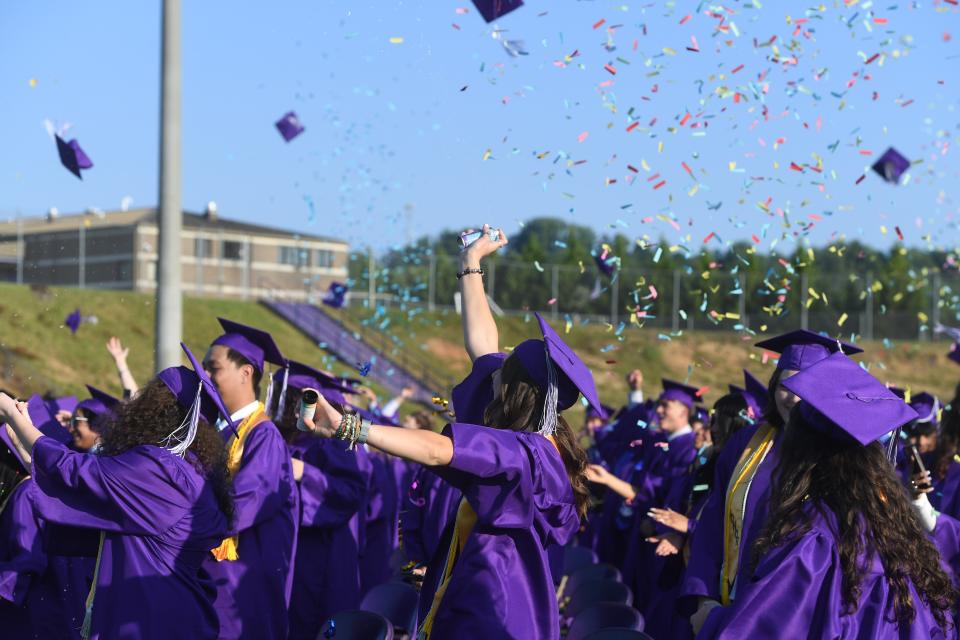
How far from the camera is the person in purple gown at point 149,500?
154 inches

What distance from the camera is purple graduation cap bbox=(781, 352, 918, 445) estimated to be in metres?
2.96

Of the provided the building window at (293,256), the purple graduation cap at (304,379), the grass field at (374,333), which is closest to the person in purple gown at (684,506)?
the purple graduation cap at (304,379)

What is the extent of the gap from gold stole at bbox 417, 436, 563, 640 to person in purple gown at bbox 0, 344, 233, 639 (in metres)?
0.96

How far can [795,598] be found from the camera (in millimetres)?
2904

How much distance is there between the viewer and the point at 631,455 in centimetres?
829

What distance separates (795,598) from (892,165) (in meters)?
8.59

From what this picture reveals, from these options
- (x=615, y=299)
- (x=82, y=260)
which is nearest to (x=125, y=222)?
(x=82, y=260)

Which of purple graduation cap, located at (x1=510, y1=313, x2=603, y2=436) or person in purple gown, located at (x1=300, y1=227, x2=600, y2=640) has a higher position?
purple graduation cap, located at (x1=510, y1=313, x2=603, y2=436)

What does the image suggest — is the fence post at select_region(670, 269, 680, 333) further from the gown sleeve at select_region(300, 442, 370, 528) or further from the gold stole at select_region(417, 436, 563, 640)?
the gold stole at select_region(417, 436, 563, 640)

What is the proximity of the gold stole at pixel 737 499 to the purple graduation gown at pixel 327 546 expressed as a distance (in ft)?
8.34

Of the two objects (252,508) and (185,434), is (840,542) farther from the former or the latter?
(252,508)

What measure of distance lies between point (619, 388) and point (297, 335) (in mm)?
7371

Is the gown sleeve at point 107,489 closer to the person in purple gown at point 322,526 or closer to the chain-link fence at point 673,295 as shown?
the person in purple gown at point 322,526

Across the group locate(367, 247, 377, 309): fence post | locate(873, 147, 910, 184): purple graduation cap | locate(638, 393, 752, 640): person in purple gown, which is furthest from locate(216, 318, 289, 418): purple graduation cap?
locate(367, 247, 377, 309): fence post
